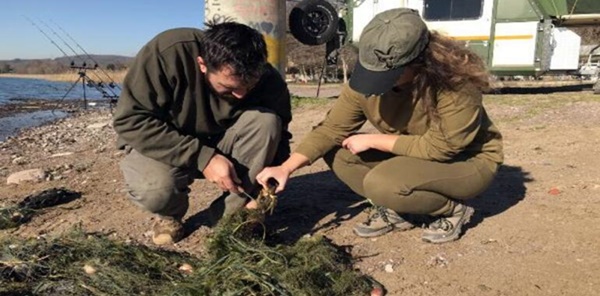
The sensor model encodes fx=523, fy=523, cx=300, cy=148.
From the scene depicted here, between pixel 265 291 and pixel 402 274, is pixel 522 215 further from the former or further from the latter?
pixel 265 291

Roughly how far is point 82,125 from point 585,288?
10.0 metres

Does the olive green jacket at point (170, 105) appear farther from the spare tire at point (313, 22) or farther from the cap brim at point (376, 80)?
the spare tire at point (313, 22)

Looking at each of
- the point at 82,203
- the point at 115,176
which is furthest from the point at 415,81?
the point at 115,176

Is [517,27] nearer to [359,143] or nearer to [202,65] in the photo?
[359,143]

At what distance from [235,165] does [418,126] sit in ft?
3.24

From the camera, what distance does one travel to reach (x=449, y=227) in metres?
2.74

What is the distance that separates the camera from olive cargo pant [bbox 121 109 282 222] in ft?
8.77

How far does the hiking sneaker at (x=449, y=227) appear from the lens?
8.93 feet

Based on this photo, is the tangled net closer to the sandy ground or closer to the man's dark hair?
the sandy ground

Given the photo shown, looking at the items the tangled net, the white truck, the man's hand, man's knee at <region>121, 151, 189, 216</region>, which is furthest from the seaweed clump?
the white truck

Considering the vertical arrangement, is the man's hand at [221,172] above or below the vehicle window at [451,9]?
below

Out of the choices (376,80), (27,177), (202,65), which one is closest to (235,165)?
(202,65)

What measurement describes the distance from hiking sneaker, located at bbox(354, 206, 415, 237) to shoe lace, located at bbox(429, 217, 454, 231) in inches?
7.7

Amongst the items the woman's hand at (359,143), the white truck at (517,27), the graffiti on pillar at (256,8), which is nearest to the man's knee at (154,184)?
the woman's hand at (359,143)
